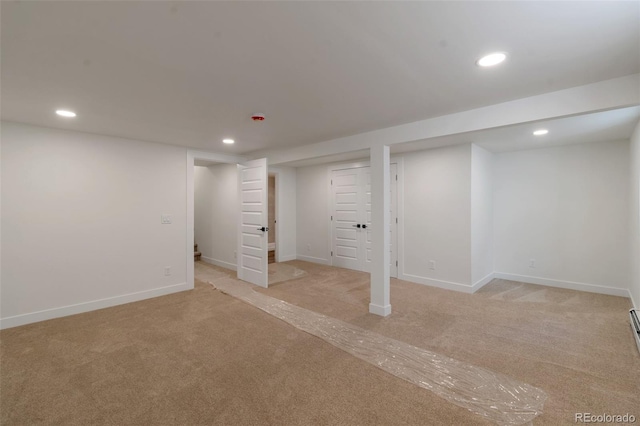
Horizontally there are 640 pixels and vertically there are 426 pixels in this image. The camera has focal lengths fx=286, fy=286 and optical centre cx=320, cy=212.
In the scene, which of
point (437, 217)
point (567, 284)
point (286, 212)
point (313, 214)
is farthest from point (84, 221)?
point (567, 284)

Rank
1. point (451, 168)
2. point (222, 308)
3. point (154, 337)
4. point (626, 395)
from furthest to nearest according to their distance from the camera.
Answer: point (451, 168)
point (222, 308)
point (154, 337)
point (626, 395)

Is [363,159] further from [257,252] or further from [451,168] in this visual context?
[257,252]

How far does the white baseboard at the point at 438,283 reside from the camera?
4.43 metres

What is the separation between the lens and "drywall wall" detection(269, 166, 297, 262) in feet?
22.7

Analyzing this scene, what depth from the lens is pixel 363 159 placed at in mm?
5820

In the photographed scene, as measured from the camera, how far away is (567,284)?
4586mm

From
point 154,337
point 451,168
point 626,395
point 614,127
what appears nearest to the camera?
point 626,395

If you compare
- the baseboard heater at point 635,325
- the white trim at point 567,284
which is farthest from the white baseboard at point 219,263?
the baseboard heater at point 635,325

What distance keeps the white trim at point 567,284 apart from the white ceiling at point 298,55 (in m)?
3.72

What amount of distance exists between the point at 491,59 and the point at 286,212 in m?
5.60

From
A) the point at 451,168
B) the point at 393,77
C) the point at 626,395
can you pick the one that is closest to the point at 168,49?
the point at 393,77

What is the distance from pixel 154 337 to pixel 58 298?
65.5 inches

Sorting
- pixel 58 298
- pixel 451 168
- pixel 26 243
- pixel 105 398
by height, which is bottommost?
pixel 105 398

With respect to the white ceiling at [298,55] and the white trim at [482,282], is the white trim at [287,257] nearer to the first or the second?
the white trim at [482,282]
